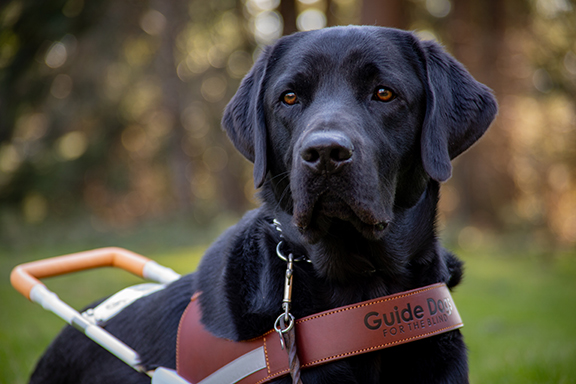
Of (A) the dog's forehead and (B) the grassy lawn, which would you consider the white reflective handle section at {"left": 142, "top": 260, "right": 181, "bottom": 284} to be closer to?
(A) the dog's forehead

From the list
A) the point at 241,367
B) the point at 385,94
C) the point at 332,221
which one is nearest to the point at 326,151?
the point at 332,221

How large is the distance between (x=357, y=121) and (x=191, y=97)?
15782mm

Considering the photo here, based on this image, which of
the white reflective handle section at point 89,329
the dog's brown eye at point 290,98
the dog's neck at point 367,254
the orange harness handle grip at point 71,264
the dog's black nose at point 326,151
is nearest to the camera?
the dog's black nose at point 326,151

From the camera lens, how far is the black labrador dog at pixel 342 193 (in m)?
1.98

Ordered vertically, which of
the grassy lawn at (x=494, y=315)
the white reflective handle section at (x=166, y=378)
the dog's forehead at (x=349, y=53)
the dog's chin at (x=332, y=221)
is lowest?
the grassy lawn at (x=494, y=315)

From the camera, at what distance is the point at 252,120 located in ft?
8.13

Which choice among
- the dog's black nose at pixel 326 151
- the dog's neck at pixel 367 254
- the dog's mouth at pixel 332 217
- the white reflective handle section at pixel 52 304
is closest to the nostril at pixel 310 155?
the dog's black nose at pixel 326 151

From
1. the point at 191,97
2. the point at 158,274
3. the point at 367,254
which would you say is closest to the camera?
the point at 367,254

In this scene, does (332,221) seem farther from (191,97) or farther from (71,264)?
(191,97)

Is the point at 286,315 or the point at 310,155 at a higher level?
the point at 310,155

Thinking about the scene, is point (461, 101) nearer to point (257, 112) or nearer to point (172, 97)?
point (257, 112)

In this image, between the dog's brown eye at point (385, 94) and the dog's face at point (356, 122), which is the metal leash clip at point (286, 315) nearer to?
the dog's face at point (356, 122)

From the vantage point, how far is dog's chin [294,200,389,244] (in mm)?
2002

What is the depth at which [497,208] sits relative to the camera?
14.1 meters
